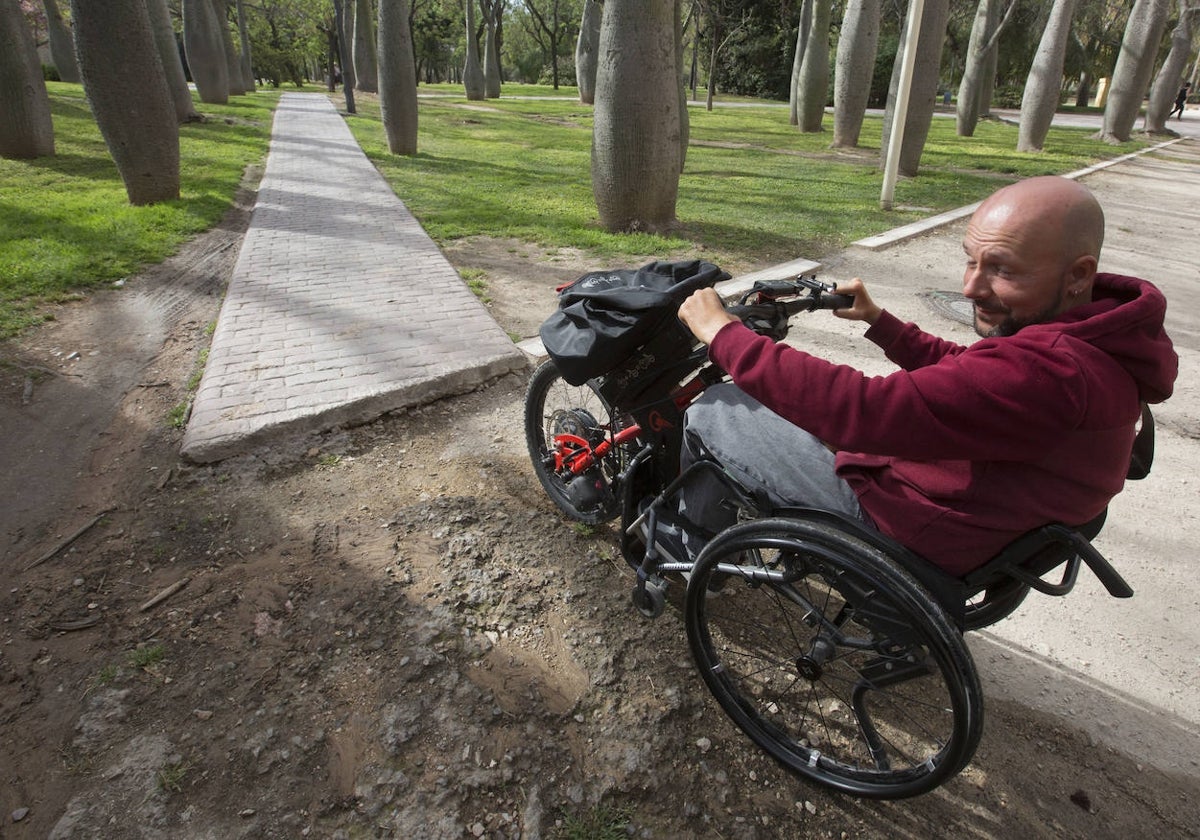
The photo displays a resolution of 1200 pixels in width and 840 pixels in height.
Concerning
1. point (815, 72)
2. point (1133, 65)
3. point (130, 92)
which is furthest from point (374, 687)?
point (1133, 65)

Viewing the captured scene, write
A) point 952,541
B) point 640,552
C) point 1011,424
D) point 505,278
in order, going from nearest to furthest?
point 1011,424 → point 952,541 → point 640,552 → point 505,278

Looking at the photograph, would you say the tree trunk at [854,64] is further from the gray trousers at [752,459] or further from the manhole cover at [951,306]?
the gray trousers at [752,459]

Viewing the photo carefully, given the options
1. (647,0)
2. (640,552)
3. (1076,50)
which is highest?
(1076,50)

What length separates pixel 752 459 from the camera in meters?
1.73

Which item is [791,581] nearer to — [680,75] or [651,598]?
[651,598]

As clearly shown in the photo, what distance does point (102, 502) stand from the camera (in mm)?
2865

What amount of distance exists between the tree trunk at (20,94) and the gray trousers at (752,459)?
1155 cm

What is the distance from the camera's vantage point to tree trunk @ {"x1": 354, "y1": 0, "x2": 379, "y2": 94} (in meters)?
16.9

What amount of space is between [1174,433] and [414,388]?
425 centimetres

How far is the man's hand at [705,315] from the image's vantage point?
1.57 metres

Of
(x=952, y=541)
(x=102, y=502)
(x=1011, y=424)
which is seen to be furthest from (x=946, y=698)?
(x=102, y=502)

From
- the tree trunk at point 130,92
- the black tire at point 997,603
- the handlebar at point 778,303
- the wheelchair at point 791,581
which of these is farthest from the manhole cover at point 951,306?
the tree trunk at point 130,92

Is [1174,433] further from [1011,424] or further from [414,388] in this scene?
[414,388]

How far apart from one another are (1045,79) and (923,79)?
266 inches
